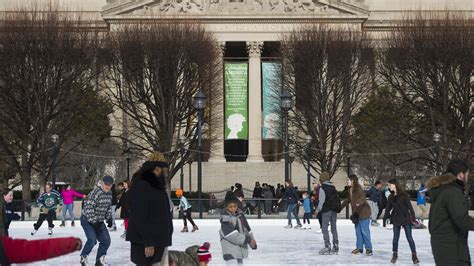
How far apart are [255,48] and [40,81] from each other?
893 inches

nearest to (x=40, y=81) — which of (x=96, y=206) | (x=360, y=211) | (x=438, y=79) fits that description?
(x=438, y=79)

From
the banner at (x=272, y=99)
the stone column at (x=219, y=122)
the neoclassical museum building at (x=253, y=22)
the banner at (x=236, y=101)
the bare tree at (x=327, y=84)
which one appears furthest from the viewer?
the neoclassical museum building at (x=253, y=22)

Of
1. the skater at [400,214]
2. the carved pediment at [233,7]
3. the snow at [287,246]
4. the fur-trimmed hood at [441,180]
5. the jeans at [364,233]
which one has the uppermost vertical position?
the carved pediment at [233,7]

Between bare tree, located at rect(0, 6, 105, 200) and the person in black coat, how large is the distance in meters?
38.8

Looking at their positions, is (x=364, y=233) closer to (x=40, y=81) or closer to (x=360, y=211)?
(x=360, y=211)

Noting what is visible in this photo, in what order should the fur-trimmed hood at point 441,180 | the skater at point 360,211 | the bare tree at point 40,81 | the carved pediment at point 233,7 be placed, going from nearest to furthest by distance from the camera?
the fur-trimmed hood at point 441,180 < the skater at point 360,211 < the bare tree at point 40,81 < the carved pediment at point 233,7

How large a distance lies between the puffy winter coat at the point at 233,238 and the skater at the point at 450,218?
12.4 ft

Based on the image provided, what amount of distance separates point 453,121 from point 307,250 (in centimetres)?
3187

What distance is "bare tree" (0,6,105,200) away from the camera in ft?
161

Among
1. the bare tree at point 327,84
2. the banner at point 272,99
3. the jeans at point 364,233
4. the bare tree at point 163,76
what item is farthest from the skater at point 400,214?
the banner at point 272,99

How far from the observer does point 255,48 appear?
68625mm

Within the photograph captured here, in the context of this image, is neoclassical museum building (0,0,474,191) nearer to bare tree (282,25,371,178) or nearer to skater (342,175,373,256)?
bare tree (282,25,371,178)

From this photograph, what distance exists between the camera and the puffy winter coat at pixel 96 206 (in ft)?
51.4

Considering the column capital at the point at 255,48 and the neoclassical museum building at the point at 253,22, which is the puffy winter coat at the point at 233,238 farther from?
the column capital at the point at 255,48
